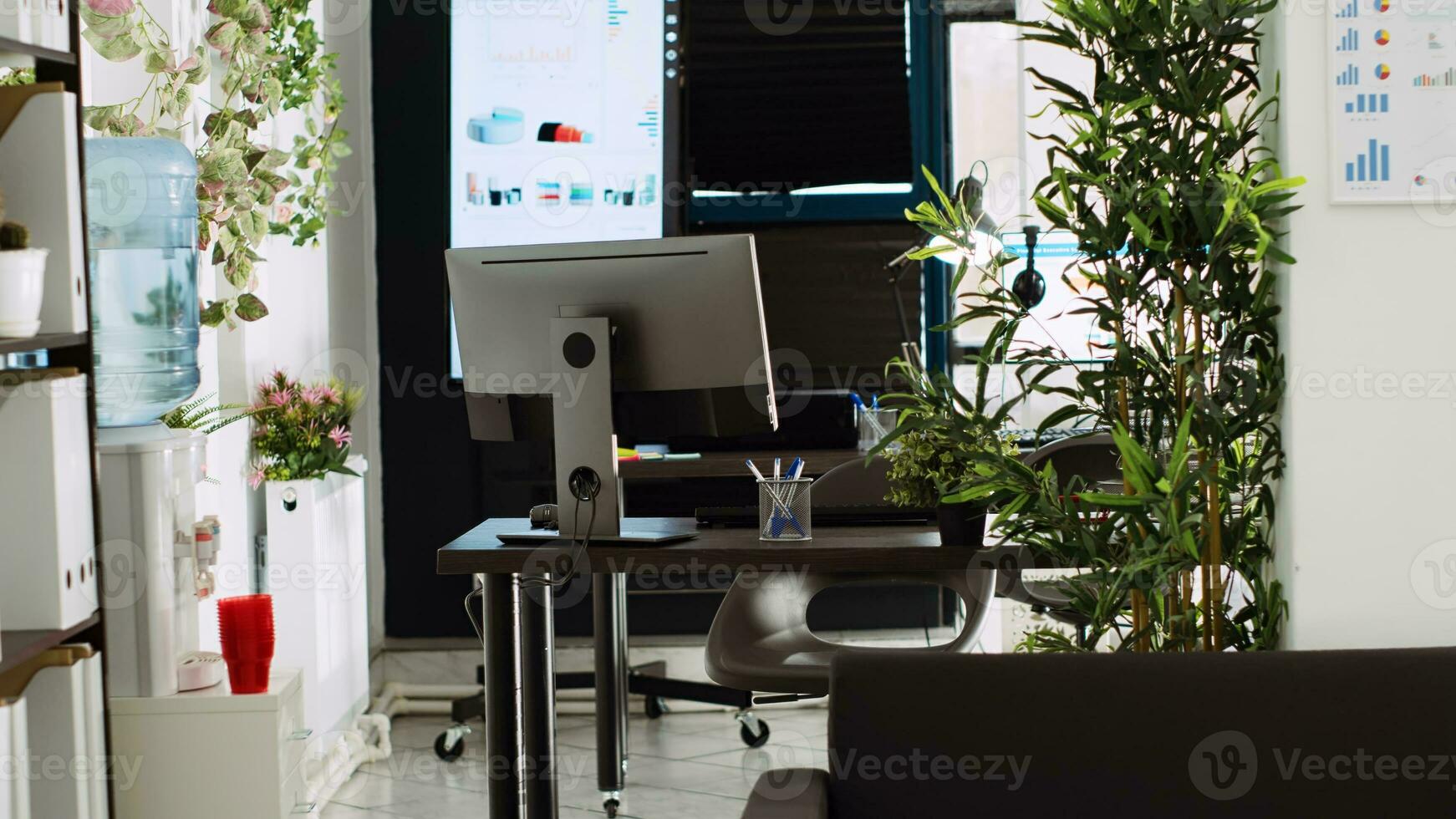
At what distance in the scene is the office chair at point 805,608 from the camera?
274cm

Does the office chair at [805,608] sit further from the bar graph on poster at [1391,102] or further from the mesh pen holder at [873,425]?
the bar graph on poster at [1391,102]

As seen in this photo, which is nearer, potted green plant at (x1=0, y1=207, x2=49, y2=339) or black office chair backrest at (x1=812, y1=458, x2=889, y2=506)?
potted green plant at (x1=0, y1=207, x2=49, y2=339)

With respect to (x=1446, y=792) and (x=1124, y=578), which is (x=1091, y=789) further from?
(x=1446, y=792)

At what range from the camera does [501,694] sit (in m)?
2.43

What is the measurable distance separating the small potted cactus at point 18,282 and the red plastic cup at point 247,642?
0.64m

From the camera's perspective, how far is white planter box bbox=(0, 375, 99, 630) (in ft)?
6.71

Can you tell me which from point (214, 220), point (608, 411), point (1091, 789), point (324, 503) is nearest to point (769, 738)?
point (324, 503)

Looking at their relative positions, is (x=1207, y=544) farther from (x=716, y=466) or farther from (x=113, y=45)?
(x=113, y=45)

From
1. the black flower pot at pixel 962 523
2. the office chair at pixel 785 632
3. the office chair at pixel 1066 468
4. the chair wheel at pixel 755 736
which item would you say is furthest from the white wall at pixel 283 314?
the office chair at pixel 1066 468

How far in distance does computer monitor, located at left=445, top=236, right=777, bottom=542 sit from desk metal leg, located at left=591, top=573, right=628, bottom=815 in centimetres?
85

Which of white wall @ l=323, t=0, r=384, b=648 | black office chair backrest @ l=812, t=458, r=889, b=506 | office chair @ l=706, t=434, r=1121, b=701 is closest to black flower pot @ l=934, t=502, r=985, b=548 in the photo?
office chair @ l=706, t=434, r=1121, b=701

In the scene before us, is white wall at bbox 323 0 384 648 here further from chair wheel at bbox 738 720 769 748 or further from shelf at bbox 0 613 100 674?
shelf at bbox 0 613 100 674

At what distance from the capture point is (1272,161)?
186cm

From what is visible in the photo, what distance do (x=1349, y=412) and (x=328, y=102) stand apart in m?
3.02
